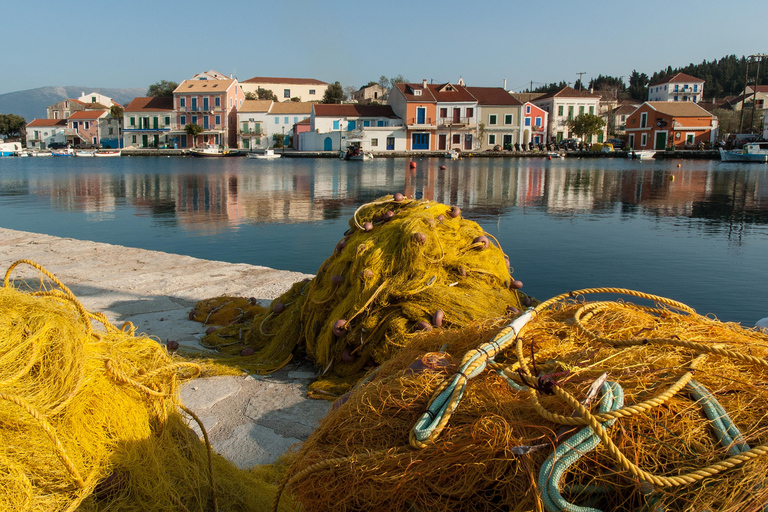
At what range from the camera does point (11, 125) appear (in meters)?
109

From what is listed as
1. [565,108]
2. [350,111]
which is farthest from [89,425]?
[565,108]

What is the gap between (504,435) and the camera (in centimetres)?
199

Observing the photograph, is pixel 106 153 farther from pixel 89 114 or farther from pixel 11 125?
pixel 11 125

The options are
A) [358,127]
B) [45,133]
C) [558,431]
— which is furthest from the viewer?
[45,133]

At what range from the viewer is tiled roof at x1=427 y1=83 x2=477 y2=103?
7081 cm

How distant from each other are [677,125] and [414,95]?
37.5 meters

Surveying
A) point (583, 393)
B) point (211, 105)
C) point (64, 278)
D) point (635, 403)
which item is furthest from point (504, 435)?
point (211, 105)

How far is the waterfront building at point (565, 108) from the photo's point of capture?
79562mm

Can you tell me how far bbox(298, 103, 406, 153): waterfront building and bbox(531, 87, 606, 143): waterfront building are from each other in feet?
78.0

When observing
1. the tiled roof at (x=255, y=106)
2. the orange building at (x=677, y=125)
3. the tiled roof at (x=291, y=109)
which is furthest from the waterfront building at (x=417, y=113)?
the orange building at (x=677, y=125)

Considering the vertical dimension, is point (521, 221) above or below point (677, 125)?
below

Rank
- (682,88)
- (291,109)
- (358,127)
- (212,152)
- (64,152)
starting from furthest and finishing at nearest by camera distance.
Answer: (682,88)
(64,152)
(291,109)
(212,152)
(358,127)

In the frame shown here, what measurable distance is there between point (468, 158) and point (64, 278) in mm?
62439

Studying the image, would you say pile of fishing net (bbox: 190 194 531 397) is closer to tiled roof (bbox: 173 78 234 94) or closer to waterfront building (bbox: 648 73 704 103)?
tiled roof (bbox: 173 78 234 94)
